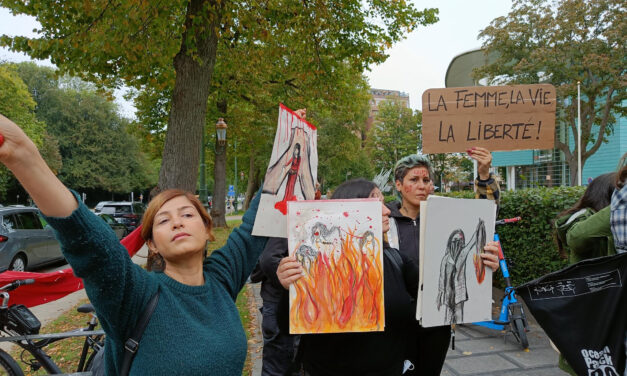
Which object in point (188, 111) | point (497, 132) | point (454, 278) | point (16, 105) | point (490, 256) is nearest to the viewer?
point (454, 278)

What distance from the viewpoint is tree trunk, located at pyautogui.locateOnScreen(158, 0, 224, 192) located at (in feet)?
22.7

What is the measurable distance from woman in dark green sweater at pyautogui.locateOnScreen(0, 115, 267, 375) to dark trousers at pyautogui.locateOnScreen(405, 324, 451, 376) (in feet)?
3.60

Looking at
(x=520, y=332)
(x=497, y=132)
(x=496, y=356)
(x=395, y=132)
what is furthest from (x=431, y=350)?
(x=395, y=132)

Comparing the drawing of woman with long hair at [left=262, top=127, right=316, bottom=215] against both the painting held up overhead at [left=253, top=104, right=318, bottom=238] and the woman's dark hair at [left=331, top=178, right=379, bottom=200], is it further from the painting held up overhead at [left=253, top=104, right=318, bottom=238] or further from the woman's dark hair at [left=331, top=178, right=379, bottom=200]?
the woman's dark hair at [left=331, top=178, right=379, bottom=200]

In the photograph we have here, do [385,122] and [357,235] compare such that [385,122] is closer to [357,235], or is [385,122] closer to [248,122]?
[248,122]

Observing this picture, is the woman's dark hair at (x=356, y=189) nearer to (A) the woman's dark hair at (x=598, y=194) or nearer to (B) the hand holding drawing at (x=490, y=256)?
(B) the hand holding drawing at (x=490, y=256)

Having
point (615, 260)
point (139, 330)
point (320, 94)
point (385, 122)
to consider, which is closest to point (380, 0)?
point (320, 94)

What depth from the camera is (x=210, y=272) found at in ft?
5.98

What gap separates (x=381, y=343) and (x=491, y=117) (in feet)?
5.32

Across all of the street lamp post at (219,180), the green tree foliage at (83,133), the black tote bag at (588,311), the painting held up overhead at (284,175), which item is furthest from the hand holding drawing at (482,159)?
the green tree foliage at (83,133)

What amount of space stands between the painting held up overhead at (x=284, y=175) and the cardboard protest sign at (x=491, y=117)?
0.90 metres

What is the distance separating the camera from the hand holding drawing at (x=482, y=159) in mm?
2488

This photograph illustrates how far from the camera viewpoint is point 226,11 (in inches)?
285

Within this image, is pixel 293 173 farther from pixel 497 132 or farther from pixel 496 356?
pixel 496 356
